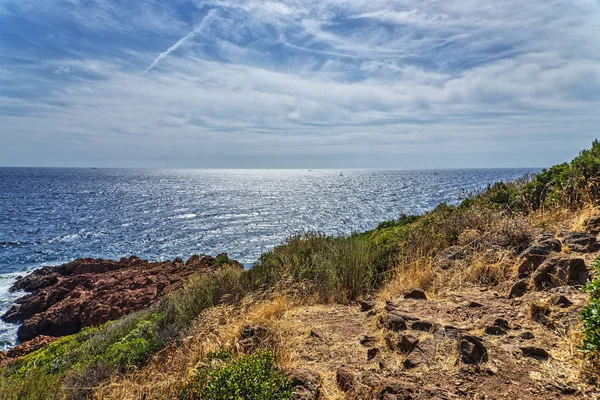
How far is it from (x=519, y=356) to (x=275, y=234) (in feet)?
104

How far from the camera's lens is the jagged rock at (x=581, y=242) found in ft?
17.0

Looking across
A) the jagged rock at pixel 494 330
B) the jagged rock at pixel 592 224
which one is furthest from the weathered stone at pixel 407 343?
the jagged rock at pixel 592 224

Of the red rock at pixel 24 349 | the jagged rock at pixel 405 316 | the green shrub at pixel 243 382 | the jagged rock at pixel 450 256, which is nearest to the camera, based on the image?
the green shrub at pixel 243 382

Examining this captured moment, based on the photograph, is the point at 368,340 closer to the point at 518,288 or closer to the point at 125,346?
the point at 518,288

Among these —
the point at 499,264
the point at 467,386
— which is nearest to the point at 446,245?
the point at 499,264

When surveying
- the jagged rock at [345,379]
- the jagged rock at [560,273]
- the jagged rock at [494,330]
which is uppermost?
the jagged rock at [560,273]

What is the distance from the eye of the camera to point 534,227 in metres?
6.88

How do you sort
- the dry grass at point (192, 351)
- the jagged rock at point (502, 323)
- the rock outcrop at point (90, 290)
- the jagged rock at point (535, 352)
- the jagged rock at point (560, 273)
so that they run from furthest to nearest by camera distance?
the rock outcrop at point (90, 290), the jagged rock at point (560, 273), the dry grass at point (192, 351), the jagged rock at point (502, 323), the jagged rock at point (535, 352)

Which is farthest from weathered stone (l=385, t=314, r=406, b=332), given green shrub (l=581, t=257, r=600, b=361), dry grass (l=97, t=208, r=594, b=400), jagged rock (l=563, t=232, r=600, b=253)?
jagged rock (l=563, t=232, r=600, b=253)

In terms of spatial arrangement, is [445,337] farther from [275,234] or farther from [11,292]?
[275,234]

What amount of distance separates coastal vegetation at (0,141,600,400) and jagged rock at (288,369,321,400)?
5.1 inches

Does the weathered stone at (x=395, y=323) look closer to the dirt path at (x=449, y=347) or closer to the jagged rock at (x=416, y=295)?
the dirt path at (x=449, y=347)

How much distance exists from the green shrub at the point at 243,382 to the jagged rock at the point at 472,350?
1.67 metres

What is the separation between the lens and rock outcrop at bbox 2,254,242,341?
16609 mm
